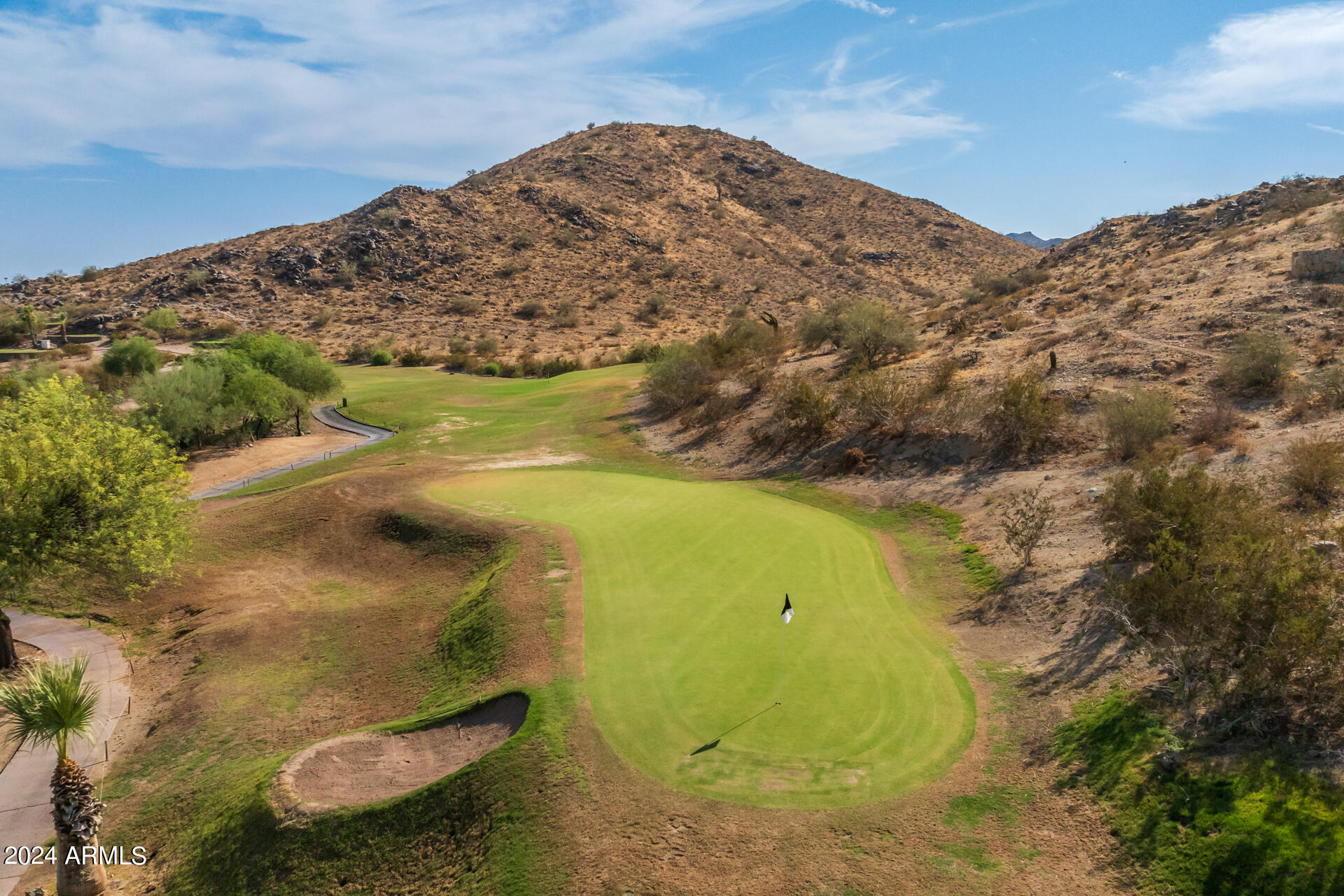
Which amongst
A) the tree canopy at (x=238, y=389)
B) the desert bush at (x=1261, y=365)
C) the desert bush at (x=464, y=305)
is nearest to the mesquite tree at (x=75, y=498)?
the tree canopy at (x=238, y=389)

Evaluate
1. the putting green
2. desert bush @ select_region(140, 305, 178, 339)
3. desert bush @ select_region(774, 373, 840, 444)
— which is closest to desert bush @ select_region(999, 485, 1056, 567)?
the putting green

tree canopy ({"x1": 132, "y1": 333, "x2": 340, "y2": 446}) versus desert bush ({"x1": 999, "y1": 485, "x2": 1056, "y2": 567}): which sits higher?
tree canopy ({"x1": 132, "y1": 333, "x2": 340, "y2": 446})

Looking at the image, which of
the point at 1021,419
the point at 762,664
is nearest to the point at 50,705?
the point at 762,664

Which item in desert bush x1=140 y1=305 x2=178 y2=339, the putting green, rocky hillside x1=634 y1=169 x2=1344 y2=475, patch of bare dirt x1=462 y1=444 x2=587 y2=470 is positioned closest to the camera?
the putting green

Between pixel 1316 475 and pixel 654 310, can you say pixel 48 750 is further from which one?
pixel 654 310

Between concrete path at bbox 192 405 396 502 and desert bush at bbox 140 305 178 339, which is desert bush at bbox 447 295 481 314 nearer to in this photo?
Answer: desert bush at bbox 140 305 178 339

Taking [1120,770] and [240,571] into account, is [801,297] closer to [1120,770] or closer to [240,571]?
[240,571]
